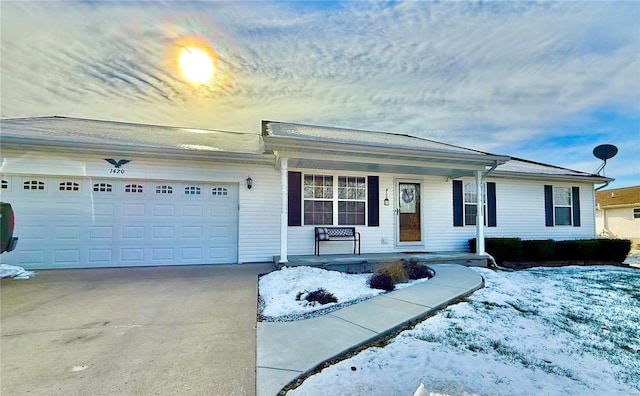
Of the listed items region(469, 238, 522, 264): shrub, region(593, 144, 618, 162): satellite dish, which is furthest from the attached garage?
region(593, 144, 618, 162): satellite dish

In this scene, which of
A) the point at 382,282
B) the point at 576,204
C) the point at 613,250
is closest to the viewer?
the point at 382,282

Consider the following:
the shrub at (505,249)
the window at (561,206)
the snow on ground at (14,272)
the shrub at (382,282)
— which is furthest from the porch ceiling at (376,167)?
the snow on ground at (14,272)

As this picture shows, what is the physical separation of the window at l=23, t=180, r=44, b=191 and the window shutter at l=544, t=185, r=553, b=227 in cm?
1449

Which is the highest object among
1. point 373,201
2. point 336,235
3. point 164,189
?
point 164,189

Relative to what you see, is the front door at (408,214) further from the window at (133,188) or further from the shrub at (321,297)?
the window at (133,188)

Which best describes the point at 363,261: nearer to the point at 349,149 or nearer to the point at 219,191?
the point at 349,149

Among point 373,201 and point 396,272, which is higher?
point 373,201

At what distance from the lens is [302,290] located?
502 centimetres

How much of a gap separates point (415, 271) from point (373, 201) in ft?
9.15

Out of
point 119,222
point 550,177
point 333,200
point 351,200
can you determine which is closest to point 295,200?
point 333,200

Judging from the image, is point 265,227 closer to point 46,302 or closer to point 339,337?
point 46,302

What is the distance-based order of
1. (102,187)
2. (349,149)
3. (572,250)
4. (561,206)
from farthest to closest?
(561,206)
(572,250)
(102,187)
(349,149)

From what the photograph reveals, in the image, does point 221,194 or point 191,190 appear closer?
point 191,190

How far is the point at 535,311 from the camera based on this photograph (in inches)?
167
